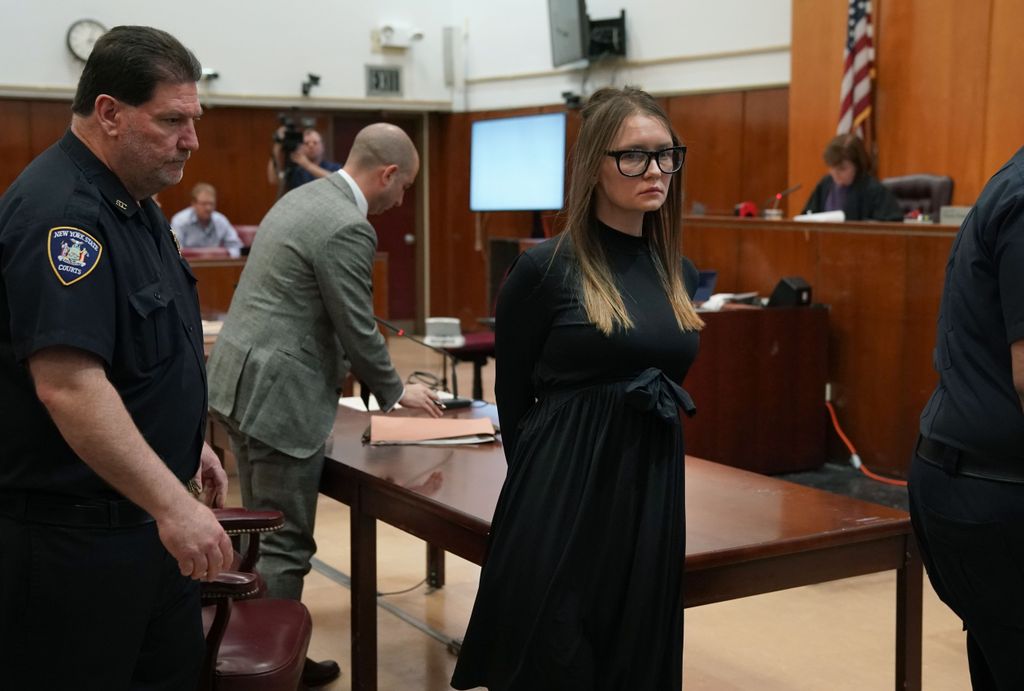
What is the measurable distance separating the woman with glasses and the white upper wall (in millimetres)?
7921

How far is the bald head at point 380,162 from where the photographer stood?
3283 millimetres

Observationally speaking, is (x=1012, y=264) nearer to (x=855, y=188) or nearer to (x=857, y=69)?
(x=855, y=188)

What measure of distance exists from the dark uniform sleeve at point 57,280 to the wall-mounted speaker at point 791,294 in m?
4.46

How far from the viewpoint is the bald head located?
10.8 ft

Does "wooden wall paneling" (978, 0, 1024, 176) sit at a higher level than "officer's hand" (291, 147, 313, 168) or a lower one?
higher

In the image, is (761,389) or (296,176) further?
(296,176)

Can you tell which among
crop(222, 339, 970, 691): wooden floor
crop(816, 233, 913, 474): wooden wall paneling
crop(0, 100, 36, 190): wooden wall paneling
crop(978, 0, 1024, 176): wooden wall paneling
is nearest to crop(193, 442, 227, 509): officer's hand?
crop(222, 339, 970, 691): wooden floor

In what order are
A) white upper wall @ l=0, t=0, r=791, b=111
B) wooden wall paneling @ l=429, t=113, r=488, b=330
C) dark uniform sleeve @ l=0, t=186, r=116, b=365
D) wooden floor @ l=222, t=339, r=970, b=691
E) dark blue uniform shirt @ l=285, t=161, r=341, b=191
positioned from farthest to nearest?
wooden wall paneling @ l=429, t=113, r=488, b=330, white upper wall @ l=0, t=0, r=791, b=111, dark blue uniform shirt @ l=285, t=161, r=341, b=191, wooden floor @ l=222, t=339, r=970, b=691, dark uniform sleeve @ l=0, t=186, r=116, b=365

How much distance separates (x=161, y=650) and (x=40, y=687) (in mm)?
220

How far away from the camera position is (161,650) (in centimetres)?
214

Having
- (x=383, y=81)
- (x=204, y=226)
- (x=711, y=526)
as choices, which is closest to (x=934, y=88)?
(x=204, y=226)

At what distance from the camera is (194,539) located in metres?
1.86

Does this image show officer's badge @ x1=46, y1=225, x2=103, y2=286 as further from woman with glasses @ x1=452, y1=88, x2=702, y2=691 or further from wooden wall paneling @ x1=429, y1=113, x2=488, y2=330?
wooden wall paneling @ x1=429, y1=113, x2=488, y2=330

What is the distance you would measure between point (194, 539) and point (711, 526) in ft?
3.73
